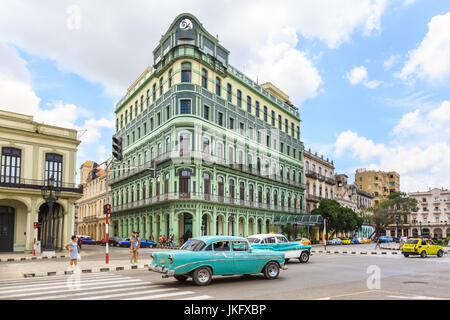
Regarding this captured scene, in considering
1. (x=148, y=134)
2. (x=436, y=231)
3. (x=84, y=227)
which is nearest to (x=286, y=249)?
(x=148, y=134)

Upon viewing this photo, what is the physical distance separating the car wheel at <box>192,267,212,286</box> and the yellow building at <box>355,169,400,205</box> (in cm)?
11277

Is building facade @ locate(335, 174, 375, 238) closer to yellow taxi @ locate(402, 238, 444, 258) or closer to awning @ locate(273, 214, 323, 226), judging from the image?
awning @ locate(273, 214, 323, 226)

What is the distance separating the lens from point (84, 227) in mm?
78000

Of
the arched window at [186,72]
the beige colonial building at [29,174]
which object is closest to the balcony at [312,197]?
the arched window at [186,72]

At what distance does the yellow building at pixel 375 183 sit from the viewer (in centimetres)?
11956

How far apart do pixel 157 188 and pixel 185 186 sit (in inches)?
206

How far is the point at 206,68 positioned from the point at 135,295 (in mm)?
37881

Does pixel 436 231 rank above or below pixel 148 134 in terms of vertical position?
below

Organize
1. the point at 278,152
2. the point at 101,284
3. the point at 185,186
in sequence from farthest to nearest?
the point at 278,152 < the point at 185,186 < the point at 101,284

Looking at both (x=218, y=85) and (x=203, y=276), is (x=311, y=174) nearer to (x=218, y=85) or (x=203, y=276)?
(x=218, y=85)

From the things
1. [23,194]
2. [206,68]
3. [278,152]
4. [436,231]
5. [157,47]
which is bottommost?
[436,231]
